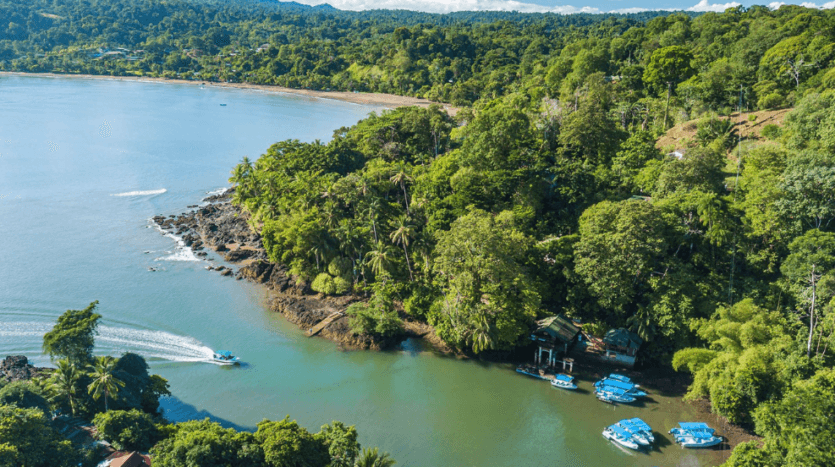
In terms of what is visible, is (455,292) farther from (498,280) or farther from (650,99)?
(650,99)

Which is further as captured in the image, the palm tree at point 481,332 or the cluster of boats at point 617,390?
the palm tree at point 481,332

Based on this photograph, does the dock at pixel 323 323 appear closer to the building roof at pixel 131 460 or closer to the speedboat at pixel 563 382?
the building roof at pixel 131 460

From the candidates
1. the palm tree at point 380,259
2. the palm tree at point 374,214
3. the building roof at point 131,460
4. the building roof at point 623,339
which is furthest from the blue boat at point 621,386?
the building roof at point 131,460

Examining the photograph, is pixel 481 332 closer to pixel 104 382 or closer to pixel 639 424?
pixel 639 424

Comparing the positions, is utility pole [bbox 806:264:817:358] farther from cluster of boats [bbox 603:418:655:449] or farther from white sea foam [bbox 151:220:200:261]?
white sea foam [bbox 151:220:200:261]

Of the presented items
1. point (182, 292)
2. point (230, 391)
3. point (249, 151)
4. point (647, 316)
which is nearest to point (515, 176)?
point (647, 316)

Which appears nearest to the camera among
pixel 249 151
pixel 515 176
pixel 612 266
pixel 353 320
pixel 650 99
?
pixel 612 266

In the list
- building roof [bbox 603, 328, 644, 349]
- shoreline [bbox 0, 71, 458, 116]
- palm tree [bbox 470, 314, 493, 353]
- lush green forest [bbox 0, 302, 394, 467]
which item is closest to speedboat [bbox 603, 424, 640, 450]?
building roof [bbox 603, 328, 644, 349]
